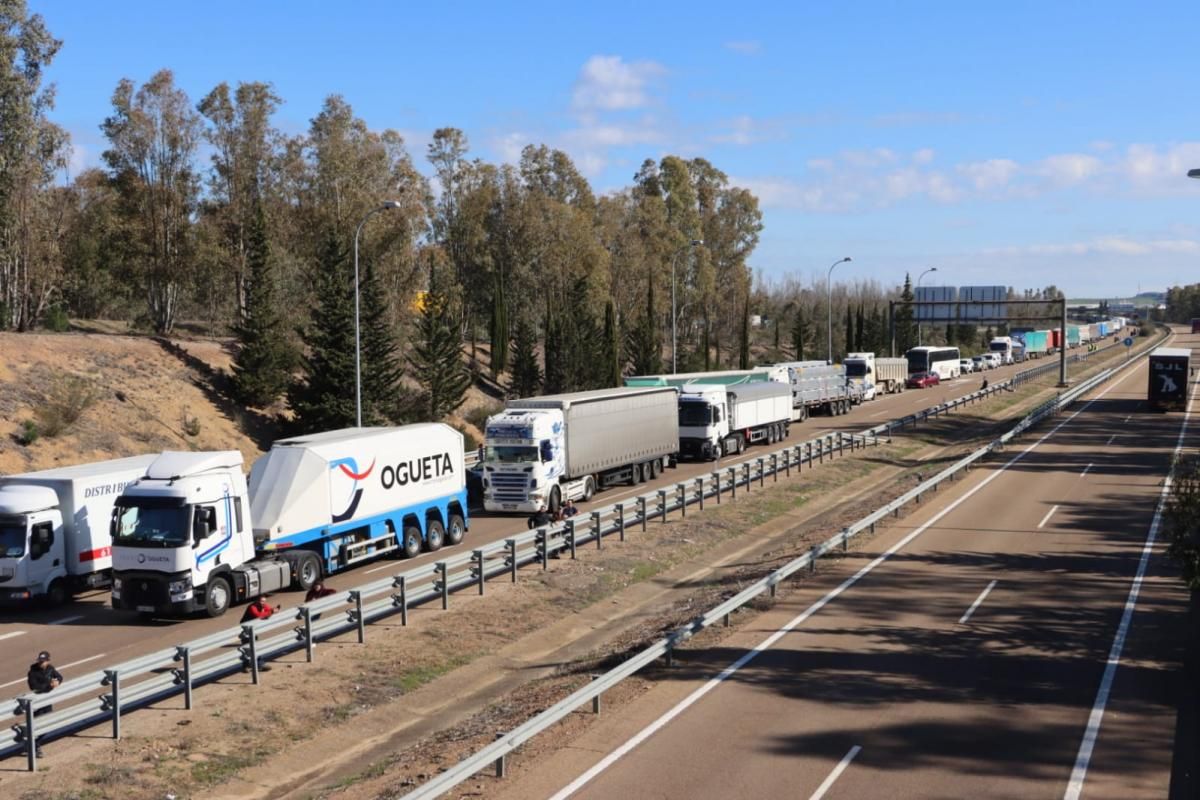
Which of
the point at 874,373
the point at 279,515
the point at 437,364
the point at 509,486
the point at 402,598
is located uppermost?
the point at 437,364

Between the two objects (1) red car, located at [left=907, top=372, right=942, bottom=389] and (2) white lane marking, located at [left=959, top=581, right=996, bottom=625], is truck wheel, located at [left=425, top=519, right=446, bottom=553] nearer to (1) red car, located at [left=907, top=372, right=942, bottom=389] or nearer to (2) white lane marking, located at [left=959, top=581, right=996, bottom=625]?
(2) white lane marking, located at [left=959, top=581, right=996, bottom=625]

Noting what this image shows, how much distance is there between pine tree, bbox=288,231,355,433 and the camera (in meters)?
46.2

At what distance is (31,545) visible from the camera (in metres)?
22.7

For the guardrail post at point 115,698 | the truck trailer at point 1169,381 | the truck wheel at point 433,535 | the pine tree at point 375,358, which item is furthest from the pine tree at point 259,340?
the truck trailer at point 1169,381

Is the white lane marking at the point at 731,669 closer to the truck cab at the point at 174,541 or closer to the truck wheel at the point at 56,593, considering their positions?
the truck cab at the point at 174,541

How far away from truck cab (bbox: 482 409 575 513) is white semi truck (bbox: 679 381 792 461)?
45.1 feet

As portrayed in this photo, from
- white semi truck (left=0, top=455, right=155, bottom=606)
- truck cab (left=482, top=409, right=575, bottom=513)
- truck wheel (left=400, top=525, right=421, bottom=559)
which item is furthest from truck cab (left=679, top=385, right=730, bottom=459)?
white semi truck (left=0, top=455, right=155, bottom=606)

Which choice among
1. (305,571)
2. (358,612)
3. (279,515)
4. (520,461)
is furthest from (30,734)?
(520,461)

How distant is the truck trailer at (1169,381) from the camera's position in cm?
6556

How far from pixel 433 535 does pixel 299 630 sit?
10.3 m

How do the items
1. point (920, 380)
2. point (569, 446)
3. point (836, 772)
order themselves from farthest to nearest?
point (920, 380)
point (569, 446)
point (836, 772)

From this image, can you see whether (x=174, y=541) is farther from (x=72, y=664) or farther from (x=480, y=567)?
(x=480, y=567)

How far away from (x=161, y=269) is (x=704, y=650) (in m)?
46.3

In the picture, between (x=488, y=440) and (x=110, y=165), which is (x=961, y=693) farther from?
(x=110, y=165)
